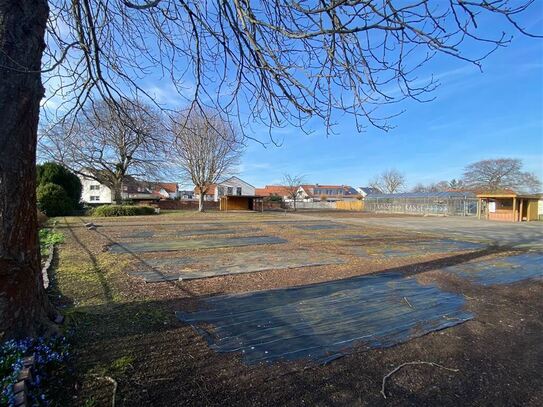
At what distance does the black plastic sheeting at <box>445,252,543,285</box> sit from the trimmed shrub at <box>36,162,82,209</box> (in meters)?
25.2

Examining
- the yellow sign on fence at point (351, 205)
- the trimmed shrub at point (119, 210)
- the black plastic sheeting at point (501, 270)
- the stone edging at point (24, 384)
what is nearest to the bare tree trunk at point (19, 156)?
the stone edging at point (24, 384)

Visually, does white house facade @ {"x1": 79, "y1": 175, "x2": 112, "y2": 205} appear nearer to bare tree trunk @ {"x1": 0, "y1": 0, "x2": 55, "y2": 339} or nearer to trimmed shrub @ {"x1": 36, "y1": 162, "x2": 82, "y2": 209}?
trimmed shrub @ {"x1": 36, "y1": 162, "x2": 82, "y2": 209}

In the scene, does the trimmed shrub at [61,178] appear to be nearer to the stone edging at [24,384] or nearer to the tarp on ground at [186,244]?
the tarp on ground at [186,244]

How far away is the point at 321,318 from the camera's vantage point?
145 inches

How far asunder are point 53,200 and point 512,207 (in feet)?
118

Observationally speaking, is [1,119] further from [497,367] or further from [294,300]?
[497,367]

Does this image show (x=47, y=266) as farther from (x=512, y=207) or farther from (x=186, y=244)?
(x=512, y=207)

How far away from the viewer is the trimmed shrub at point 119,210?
2314 cm

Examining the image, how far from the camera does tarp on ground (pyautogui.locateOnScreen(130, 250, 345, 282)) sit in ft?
19.5

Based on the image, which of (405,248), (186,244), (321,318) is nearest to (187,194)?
(186,244)

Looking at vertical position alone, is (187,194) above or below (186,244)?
above

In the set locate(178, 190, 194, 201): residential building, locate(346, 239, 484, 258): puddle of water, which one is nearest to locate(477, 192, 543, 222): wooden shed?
locate(346, 239, 484, 258): puddle of water

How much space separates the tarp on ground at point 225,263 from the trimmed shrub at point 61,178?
20598 mm

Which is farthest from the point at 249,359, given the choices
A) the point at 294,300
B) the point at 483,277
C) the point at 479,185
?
the point at 479,185
